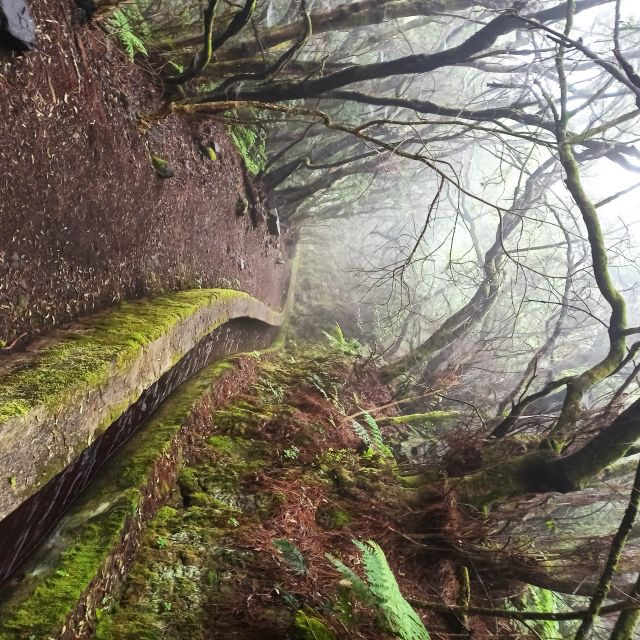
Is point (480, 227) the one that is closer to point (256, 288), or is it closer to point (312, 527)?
point (256, 288)

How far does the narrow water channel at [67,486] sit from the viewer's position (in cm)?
302

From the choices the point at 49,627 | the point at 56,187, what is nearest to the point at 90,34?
the point at 56,187

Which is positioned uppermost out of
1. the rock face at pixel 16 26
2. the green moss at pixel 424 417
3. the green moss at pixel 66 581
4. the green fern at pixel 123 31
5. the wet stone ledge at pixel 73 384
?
the green fern at pixel 123 31

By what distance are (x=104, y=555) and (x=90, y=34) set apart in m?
4.11

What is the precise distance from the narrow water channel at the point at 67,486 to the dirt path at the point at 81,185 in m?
1.03

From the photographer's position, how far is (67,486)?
138 inches

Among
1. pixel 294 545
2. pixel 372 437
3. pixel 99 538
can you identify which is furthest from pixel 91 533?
pixel 372 437

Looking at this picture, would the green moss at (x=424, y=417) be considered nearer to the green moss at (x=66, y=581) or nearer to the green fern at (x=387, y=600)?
the green fern at (x=387, y=600)

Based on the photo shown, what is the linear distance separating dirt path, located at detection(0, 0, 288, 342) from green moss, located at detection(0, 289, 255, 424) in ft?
0.73

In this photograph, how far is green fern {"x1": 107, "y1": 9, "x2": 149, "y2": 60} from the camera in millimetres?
4328

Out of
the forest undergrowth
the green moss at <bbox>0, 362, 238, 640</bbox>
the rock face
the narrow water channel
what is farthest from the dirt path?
the forest undergrowth

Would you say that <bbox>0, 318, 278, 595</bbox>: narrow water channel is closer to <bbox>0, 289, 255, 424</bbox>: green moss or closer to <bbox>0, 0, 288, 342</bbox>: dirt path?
<bbox>0, 289, 255, 424</bbox>: green moss

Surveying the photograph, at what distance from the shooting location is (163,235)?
526 centimetres

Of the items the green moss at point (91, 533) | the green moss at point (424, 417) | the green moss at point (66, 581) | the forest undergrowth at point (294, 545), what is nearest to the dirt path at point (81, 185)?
the green moss at point (91, 533)
